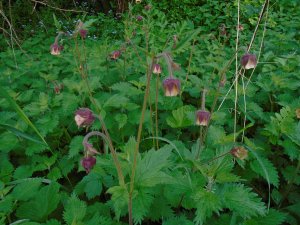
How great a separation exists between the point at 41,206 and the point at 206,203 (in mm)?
735

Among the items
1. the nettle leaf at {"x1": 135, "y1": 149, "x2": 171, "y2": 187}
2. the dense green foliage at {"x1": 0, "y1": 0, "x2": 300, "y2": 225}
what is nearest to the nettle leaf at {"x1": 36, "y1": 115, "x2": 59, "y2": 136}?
the dense green foliage at {"x1": 0, "y1": 0, "x2": 300, "y2": 225}

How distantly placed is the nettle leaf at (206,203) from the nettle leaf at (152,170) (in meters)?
0.16

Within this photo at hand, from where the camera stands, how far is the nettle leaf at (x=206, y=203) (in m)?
1.25

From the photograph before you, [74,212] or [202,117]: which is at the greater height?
[202,117]

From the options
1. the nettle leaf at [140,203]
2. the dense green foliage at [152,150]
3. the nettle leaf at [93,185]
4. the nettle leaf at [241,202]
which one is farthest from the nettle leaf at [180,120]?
the nettle leaf at [140,203]

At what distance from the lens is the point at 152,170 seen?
124 cm

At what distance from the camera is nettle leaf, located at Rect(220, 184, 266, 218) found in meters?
1.29

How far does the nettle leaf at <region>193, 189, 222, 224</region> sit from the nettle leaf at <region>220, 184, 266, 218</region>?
5cm

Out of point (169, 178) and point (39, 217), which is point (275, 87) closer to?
point (169, 178)

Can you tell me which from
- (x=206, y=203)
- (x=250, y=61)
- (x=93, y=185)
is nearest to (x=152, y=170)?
(x=206, y=203)

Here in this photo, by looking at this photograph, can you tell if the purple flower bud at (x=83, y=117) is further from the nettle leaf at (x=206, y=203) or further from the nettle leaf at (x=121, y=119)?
the nettle leaf at (x=121, y=119)

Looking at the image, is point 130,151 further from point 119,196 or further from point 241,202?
point 241,202

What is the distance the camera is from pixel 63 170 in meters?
1.91

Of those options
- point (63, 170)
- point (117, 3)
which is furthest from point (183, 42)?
point (117, 3)
